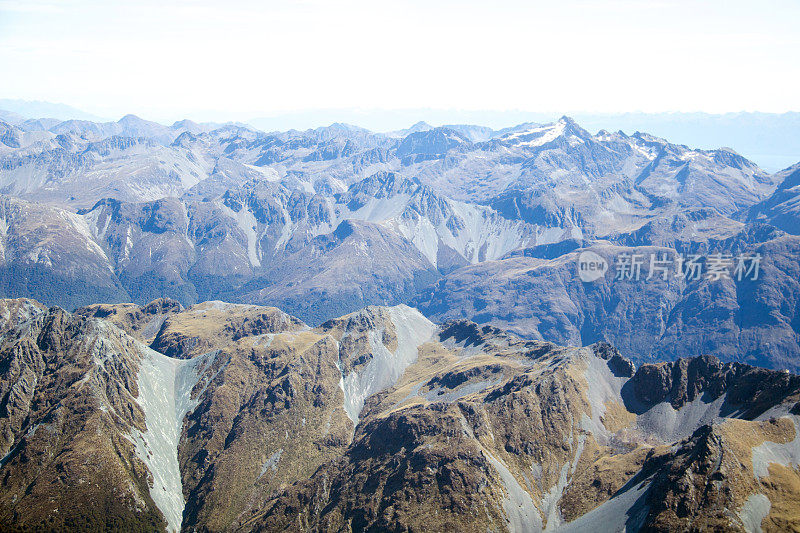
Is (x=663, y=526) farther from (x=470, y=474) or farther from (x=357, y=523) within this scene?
(x=357, y=523)

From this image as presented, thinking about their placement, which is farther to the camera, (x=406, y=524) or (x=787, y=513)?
(x=406, y=524)

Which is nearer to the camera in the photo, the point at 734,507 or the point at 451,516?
the point at 734,507

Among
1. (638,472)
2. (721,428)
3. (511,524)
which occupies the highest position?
(721,428)

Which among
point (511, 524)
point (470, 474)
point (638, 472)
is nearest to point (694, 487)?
point (638, 472)

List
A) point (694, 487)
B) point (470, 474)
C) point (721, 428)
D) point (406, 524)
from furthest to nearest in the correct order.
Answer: point (470, 474)
point (406, 524)
point (721, 428)
point (694, 487)

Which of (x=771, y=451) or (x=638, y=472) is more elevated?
(x=771, y=451)

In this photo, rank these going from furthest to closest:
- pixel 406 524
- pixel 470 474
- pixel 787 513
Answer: pixel 470 474, pixel 406 524, pixel 787 513

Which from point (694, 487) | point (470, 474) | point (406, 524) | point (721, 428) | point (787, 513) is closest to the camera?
point (787, 513)

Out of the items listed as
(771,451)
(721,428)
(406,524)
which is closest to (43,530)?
(406,524)

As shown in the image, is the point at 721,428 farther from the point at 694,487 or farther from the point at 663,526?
the point at 663,526
